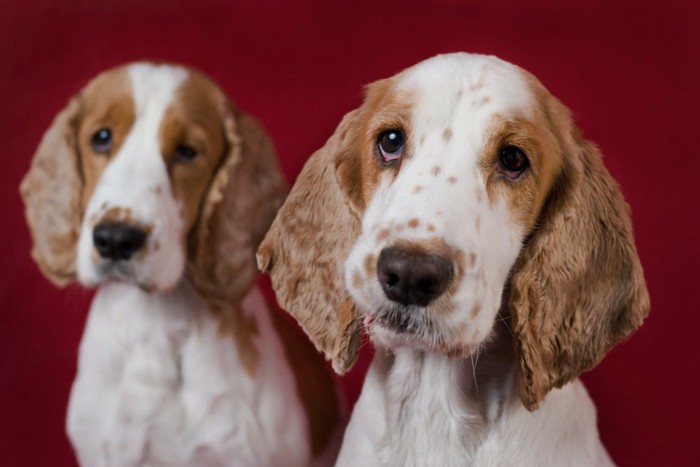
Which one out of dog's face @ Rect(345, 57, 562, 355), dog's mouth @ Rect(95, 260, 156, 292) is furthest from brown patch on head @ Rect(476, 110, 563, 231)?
dog's mouth @ Rect(95, 260, 156, 292)

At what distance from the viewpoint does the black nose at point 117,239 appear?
2018 mm

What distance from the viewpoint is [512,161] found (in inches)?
68.9

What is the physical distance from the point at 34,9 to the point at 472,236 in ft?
5.17

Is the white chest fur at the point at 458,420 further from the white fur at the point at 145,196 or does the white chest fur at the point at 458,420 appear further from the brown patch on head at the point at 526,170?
the white fur at the point at 145,196

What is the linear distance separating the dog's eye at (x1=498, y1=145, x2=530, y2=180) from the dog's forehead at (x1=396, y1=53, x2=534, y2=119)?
0.21 ft

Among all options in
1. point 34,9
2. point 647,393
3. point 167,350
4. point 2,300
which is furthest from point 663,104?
point 2,300

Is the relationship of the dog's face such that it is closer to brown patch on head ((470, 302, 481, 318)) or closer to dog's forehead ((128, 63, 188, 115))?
brown patch on head ((470, 302, 481, 318))

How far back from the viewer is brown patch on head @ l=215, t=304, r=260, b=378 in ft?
7.51

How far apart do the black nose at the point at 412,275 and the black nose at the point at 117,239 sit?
25.2 inches

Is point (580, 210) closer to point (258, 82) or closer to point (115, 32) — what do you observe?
point (258, 82)

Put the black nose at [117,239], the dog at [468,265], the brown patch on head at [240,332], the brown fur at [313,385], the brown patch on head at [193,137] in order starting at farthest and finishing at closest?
the brown fur at [313,385]
the brown patch on head at [240,332]
the brown patch on head at [193,137]
the black nose at [117,239]
the dog at [468,265]

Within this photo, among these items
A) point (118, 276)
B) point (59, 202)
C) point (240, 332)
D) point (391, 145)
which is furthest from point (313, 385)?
point (391, 145)

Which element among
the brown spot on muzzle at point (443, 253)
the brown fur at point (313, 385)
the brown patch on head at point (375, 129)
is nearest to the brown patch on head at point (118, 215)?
the brown patch on head at point (375, 129)

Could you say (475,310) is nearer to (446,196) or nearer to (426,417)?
(446,196)
